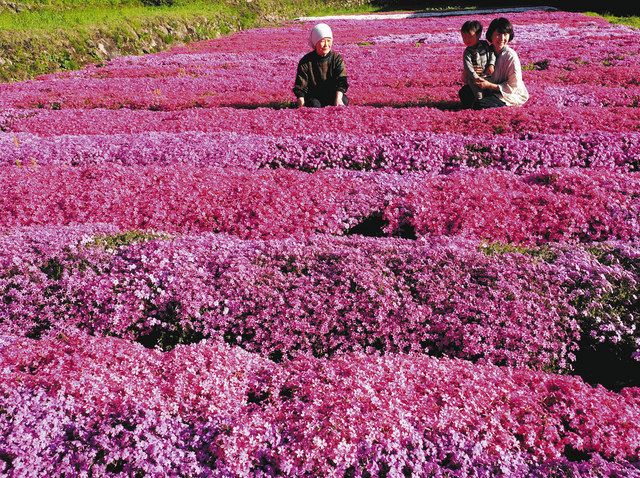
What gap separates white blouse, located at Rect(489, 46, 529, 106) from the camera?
12.6 m

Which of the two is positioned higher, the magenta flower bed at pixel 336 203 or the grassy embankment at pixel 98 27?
the grassy embankment at pixel 98 27

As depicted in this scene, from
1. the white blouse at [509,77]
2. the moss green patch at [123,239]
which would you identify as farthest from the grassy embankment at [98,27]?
the white blouse at [509,77]

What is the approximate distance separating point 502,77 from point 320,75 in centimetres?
495

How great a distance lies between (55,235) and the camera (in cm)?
709

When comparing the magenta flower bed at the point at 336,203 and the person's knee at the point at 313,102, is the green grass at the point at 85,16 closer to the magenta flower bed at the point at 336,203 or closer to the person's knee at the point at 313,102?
the person's knee at the point at 313,102

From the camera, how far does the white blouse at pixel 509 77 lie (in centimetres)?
1259

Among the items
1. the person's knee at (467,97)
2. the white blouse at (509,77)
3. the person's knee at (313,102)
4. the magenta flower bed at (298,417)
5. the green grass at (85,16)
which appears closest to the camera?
the magenta flower bed at (298,417)

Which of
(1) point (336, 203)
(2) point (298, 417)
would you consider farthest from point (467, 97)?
(2) point (298, 417)

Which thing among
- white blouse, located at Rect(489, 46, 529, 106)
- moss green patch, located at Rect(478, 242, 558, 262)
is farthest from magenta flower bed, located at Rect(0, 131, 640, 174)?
moss green patch, located at Rect(478, 242, 558, 262)

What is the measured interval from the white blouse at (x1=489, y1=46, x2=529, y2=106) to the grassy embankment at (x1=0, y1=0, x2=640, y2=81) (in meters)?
23.0

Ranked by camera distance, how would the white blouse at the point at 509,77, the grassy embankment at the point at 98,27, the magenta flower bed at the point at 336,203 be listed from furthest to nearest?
the grassy embankment at the point at 98,27 → the white blouse at the point at 509,77 → the magenta flower bed at the point at 336,203

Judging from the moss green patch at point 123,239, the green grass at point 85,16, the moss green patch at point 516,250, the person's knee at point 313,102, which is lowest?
the moss green patch at point 516,250

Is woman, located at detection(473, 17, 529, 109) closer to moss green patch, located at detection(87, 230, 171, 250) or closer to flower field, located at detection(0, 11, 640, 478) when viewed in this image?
flower field, located at detection(0, 11, 640, 478)

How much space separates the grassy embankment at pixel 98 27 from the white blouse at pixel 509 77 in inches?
905
